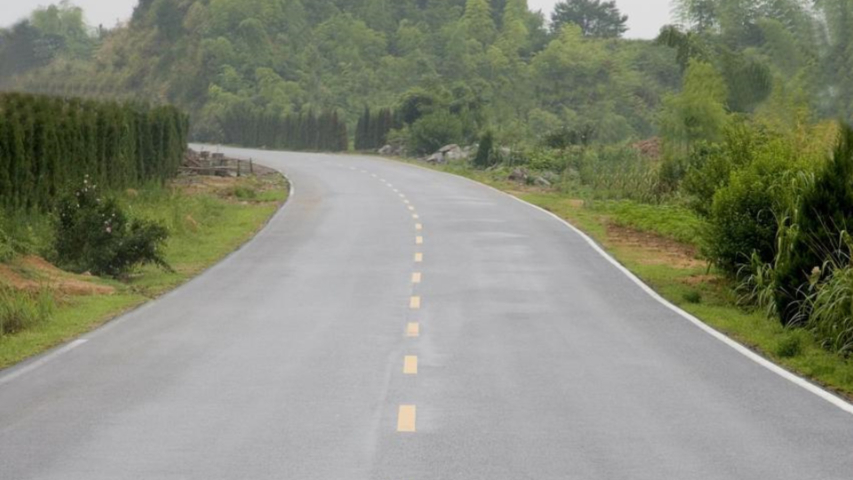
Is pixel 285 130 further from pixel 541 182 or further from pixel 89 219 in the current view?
pixel 89 219

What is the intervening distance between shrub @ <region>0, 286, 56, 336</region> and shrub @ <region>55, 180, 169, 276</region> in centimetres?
418

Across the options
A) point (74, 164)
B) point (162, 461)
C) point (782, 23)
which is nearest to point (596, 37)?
point (782, 23)

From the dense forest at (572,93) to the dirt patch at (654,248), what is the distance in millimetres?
1059

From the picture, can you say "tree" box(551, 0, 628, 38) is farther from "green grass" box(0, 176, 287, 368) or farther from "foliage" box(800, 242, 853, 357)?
"foliage" box(800, 242, 853, 357)

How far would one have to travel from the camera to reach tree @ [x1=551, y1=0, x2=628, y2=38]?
533 feet

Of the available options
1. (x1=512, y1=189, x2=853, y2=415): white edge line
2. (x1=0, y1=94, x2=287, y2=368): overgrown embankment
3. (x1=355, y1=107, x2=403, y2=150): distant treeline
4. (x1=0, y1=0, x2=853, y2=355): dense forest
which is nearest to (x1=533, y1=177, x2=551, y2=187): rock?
(x1=0, y1=0, x2=853, y2=355): dense forest

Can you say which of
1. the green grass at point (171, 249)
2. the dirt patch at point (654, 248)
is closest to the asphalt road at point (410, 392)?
the green grass at point (171, 249)

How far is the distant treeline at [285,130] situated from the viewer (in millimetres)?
104250

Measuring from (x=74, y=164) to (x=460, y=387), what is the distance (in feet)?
79.2

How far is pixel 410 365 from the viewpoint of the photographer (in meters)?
13.7

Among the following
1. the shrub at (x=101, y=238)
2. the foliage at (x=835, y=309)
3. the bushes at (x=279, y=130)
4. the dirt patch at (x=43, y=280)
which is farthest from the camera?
the bushes at (x=279, y=130)

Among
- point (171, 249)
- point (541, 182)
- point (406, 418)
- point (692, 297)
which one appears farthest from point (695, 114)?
point (406, 418)

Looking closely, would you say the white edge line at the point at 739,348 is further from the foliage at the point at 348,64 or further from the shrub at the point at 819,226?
the foliage at the point at 348,64

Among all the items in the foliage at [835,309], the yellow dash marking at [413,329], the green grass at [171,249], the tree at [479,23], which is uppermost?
the tree at [479,23]
